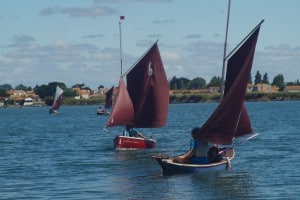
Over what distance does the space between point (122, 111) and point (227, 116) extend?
834 inches

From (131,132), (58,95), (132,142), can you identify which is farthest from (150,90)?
(58,95)

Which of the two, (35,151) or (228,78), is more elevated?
(228,78)

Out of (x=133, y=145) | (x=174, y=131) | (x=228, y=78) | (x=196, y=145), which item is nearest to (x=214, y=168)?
(x=196, y=145)

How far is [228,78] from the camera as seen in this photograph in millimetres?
44938

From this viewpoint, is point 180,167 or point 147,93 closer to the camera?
point 180,167

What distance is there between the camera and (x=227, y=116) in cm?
4544

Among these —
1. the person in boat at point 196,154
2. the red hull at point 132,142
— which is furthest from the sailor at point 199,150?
the red hull at point 132,142

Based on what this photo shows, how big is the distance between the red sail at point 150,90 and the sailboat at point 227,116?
1867cm

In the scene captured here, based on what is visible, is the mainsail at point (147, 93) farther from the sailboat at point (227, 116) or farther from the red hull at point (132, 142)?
the sailboat at point (227, 116)

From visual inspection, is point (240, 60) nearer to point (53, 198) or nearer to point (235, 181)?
point (235, 181)

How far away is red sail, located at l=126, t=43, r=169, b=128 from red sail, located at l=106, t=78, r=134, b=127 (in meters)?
0.51

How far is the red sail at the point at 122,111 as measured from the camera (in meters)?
65.2

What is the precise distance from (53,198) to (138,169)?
1248 cm

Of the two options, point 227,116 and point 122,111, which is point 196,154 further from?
point 122,111
